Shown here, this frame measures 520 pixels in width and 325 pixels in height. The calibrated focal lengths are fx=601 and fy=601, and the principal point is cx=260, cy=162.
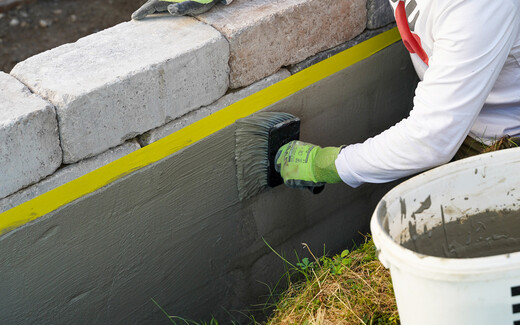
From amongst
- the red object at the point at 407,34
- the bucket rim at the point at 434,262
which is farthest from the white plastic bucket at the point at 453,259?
the red object at the point at 407,34

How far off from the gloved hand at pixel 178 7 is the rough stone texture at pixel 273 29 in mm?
41

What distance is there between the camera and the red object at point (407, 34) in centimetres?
249

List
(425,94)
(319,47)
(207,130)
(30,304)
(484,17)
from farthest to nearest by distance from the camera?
1. (319,47)
2. (207,130)
3. (30,304)
4. (425,94)
5. (484,17)

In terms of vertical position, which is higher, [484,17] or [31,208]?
[484,17]

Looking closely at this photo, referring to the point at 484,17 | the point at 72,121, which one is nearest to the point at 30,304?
the point at 72,121

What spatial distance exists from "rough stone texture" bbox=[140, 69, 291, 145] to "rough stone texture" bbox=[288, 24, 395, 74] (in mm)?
61

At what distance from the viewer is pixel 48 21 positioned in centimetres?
471

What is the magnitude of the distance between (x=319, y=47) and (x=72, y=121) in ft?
3.97

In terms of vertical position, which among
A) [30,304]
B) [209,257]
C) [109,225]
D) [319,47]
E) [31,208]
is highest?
[319,47]

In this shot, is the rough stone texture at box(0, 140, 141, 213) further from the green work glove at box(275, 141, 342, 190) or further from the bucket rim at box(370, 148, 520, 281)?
the bucket rim at box(370, 148, 520, 281)

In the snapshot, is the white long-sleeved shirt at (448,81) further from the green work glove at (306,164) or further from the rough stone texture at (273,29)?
the rough stone texture at (273,29)

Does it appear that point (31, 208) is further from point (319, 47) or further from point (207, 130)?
point (319, 47)

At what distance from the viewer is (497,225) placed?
1958 millimetres

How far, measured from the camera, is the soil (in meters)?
4.51
